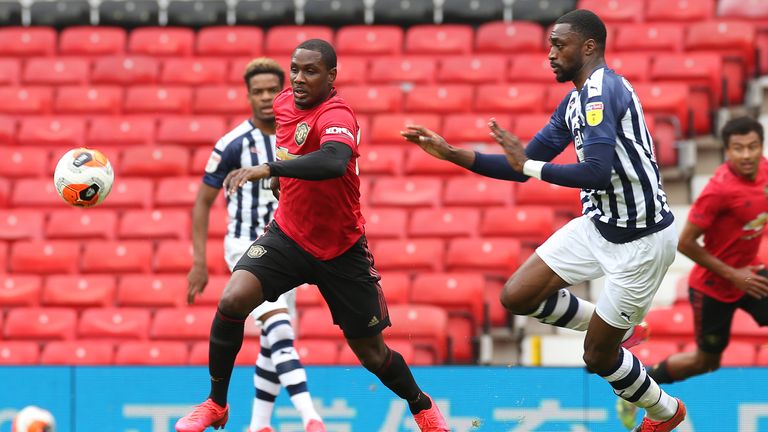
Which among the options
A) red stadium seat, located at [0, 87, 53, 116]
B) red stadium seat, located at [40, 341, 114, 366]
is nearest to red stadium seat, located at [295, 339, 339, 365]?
red stadium seat, located at [40, 341, 114, 366]

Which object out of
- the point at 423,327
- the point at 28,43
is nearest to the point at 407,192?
the point at 423,327

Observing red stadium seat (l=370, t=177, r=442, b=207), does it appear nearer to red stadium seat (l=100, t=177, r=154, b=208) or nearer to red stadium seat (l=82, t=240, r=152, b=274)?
red stadium seat (l=82, t=240, r=152, b=274)

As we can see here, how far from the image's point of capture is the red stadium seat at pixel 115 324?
10305 mm

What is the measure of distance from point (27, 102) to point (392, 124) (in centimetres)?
437

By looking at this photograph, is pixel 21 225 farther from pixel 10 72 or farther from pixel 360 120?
pixel 360 120

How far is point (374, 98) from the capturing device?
12.6m

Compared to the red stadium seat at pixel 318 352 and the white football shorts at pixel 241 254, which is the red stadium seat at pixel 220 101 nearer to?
the red stadium seat at pixel 318 352

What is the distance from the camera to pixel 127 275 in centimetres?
1084

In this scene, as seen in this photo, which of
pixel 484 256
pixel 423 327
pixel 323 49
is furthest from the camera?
pixel 484 256

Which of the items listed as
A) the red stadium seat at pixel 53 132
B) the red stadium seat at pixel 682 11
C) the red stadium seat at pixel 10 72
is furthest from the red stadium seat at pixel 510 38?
the red stadium seat at pixel 10 72

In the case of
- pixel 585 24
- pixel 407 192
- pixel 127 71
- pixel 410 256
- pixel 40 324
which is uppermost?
pixel 585 24

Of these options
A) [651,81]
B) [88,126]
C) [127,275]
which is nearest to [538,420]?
[127,275]

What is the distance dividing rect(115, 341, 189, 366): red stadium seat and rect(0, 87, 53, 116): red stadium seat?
446cm

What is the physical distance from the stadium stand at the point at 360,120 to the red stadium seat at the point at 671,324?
0.06 feet
